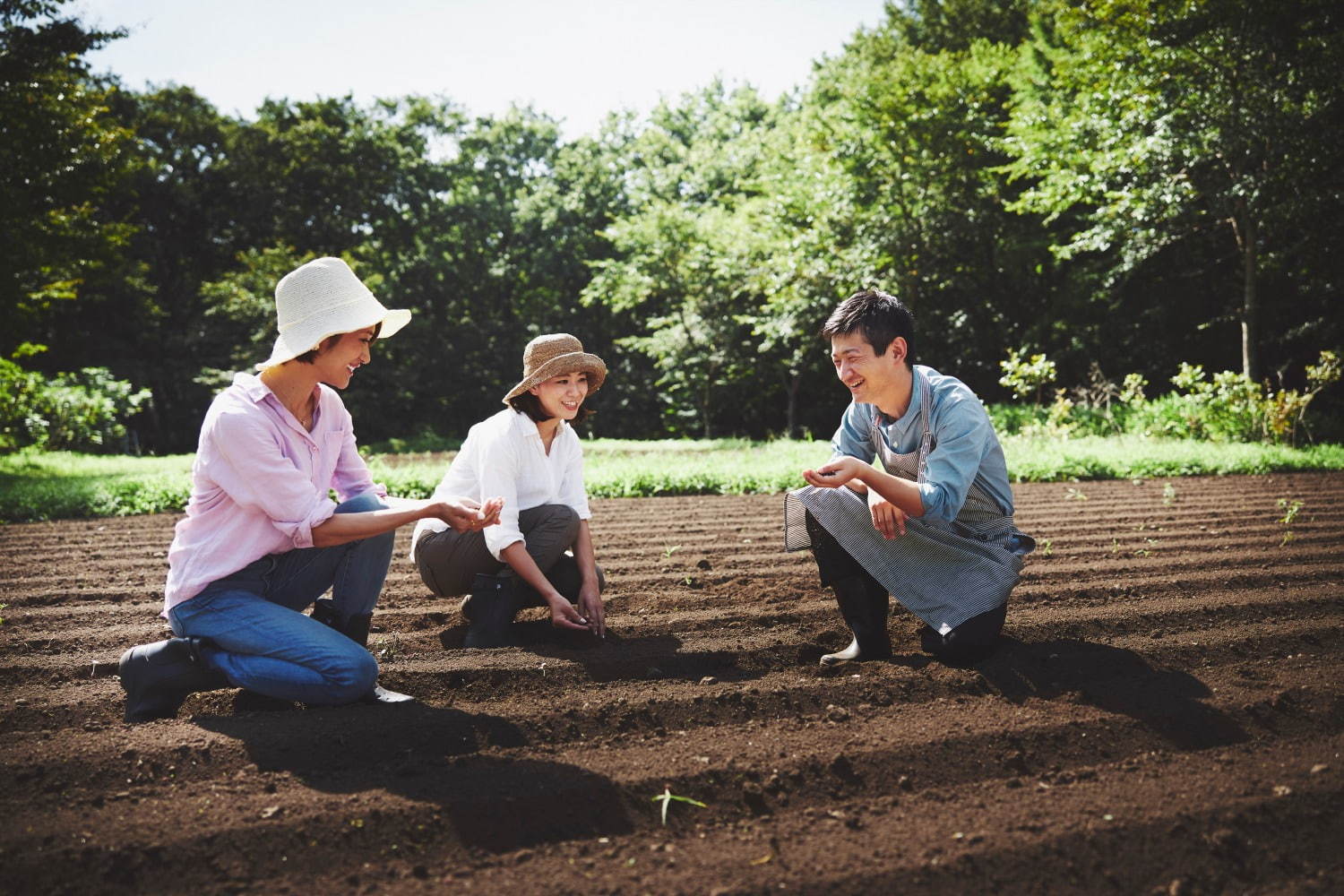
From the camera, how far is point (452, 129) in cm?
2356

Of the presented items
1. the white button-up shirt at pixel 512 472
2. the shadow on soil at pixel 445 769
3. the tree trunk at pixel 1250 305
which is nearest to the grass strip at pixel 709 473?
the tree trunk at pixel 1250 305

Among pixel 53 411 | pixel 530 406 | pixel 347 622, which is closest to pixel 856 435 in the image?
pixel 530 406

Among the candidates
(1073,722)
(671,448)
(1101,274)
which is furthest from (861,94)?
(1073,722)

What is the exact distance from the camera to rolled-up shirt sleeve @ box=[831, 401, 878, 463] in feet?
9.75

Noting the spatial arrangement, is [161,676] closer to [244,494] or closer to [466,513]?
[244,494]

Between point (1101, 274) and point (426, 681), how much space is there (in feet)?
52.0

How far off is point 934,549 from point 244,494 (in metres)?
2.06

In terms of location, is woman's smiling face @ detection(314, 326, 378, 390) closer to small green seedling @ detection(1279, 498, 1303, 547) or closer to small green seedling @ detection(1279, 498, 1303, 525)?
small green seedling @ detection(1279, 498, 1303, 547)

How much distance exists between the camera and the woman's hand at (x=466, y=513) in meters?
2.41

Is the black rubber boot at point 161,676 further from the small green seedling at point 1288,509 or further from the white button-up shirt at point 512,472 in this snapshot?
the small green seedling at point 1288,509

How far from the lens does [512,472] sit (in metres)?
3.06

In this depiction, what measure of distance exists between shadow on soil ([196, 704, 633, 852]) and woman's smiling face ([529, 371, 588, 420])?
1.13m

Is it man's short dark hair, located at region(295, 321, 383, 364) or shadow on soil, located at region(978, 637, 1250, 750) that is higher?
man's short dark hair, located at region(295, 321, 383, 364)

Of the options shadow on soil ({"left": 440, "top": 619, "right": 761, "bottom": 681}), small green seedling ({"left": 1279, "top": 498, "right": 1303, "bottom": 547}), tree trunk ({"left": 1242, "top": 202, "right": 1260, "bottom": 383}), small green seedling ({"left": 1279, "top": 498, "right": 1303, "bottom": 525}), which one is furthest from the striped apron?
tree trunk ({"left": 1242, "top": 202, "right": 1260, "bottom": 383})
